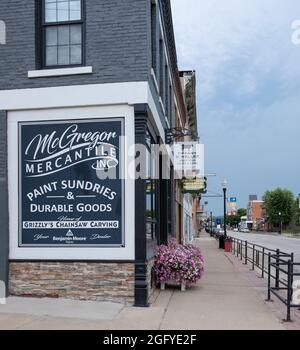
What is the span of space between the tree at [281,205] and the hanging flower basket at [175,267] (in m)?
104

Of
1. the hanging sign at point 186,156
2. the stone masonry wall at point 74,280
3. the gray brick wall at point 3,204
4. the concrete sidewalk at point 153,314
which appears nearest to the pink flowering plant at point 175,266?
the concrete sidewalk at point 153,314

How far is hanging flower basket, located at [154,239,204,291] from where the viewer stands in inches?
440

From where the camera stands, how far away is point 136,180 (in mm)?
9430

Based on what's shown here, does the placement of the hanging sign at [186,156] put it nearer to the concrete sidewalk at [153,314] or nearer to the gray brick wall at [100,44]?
the concrete sidewalk at [153,314]

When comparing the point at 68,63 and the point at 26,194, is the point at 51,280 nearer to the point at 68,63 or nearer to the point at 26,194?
the point at 26,194

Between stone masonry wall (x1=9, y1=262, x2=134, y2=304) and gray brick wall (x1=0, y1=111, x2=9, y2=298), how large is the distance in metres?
0.17

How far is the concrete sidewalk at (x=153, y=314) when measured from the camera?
768cm

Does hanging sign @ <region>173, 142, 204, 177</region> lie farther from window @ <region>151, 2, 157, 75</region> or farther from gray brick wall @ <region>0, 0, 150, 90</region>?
gray brick wall @ <region>0, 0, 150, 90</region>

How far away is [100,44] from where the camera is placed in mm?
9703

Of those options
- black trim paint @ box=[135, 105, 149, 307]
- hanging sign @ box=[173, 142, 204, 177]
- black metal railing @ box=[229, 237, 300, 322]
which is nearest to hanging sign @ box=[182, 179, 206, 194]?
black metal railing @ box=[229, 237, 300, 322]

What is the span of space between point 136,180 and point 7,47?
3.69m

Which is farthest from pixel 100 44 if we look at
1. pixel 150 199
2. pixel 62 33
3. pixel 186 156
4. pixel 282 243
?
pixel 282 243

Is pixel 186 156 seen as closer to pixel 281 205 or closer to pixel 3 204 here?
pixel 3 204

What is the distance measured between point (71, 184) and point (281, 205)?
107395 mm
